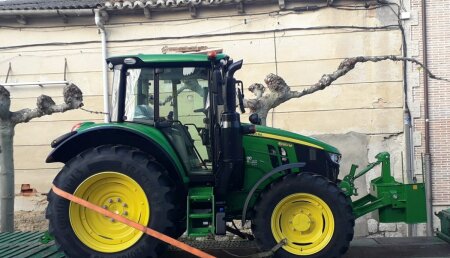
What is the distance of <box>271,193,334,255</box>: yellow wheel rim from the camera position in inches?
177

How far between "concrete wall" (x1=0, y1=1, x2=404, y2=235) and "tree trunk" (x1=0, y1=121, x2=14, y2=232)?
2508mm

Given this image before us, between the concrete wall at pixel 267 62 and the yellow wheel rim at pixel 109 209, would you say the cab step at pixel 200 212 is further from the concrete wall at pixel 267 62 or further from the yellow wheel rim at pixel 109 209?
the concrete wall at pixel 267 62

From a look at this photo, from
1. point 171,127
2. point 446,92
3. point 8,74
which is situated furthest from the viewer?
point 8,74

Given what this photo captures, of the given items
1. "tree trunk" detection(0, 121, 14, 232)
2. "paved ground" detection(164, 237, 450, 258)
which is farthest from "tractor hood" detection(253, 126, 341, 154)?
"tree trunk" detection(0, 121, 14, 232)

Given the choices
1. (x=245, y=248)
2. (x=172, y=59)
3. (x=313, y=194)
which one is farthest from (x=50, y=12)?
(x=313, y=194)

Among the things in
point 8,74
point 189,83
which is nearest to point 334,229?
point 189,83

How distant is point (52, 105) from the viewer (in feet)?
25.0

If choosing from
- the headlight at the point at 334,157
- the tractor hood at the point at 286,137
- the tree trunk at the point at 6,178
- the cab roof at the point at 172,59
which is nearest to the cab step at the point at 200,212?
the tractor hood at the point at 286,137

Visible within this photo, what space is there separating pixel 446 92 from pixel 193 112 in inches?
260

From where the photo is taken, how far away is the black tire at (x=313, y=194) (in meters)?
4.41

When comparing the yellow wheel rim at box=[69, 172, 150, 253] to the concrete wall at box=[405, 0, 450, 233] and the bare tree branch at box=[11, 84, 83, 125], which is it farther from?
the concrete wall at box=[405, 0, 450, 233]

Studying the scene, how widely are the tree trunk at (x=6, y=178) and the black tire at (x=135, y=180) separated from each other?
145 inches

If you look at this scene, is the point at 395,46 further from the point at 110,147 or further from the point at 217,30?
the point at 110,147

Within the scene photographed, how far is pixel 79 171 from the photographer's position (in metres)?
4.38
